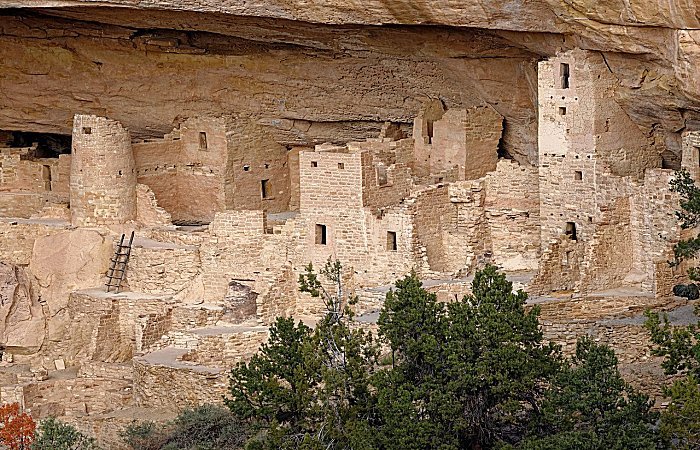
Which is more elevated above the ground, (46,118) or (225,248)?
(46,118)

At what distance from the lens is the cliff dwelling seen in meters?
30.5

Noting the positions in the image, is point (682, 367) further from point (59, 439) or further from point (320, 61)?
point (320, 61)

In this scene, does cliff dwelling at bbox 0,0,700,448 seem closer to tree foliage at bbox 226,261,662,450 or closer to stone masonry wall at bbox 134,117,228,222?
stone masonry wall at bbox 134,117,228,222

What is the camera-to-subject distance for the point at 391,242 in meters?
31.9

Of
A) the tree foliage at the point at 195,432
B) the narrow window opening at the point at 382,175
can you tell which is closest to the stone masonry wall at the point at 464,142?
the narrow window opening at the point at 382,175

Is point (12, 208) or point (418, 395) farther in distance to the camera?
point (12, 208)

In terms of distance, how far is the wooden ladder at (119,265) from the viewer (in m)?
34.0

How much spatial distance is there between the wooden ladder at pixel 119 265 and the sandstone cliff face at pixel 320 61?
3344 millimetres

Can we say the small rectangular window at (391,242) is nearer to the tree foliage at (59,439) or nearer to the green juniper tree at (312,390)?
the green juniper tree at (312,390)

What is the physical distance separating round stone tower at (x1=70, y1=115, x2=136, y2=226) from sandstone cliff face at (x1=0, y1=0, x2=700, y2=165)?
1760 mm

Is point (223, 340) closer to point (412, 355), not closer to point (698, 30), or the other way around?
point (412, 355)

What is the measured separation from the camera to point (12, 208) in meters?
36.2

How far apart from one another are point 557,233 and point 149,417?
7.13 meters

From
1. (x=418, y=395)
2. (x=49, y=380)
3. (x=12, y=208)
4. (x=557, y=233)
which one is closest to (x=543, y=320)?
(x=557, y=233)
